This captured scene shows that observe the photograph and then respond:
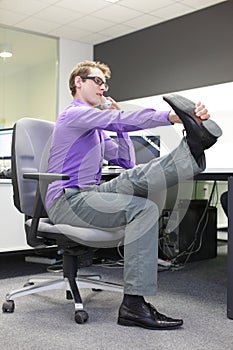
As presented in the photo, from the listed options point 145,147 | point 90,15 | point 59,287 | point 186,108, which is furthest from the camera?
point 90,15

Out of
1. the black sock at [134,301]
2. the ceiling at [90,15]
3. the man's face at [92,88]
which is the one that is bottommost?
the black sock at [134,301]

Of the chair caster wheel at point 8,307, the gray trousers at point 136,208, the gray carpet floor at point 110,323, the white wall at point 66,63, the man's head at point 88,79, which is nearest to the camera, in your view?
the gray carpet floor at point 110,323

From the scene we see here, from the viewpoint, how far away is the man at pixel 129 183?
1511 millimetres

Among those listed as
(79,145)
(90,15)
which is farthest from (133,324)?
(90,15)

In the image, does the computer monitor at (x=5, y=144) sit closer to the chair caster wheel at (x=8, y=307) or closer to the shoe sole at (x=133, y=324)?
the chair caster wheel at (x=8, y=307)

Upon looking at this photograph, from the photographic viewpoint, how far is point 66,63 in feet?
15.3

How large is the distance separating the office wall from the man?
2.27 m

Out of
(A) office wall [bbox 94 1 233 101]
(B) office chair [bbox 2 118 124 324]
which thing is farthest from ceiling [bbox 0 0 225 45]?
(B) office chair [bbox 2 118 124 324]

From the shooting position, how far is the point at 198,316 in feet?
5.75

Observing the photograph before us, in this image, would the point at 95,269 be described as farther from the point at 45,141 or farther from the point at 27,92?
the point at 27,92

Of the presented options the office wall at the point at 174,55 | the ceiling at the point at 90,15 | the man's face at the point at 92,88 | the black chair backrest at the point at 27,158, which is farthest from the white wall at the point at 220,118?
the black chair backrest at the point at 27,158

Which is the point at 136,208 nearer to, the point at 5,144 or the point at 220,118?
the point at 5,144

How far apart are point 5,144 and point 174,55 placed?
1798mm

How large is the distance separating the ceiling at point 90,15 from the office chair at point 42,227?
2.19 m
